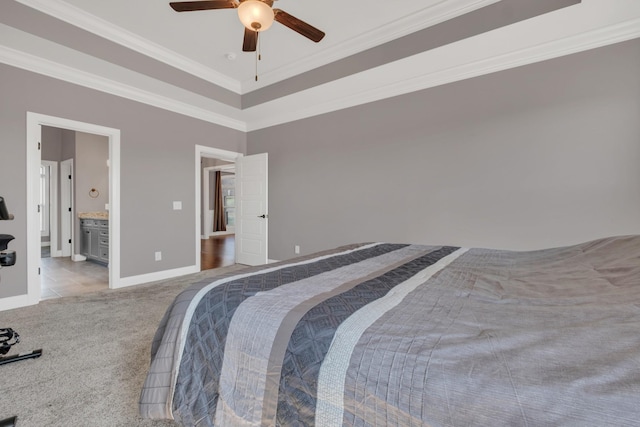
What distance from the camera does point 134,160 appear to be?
3.83 m

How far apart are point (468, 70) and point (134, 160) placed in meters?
4.34

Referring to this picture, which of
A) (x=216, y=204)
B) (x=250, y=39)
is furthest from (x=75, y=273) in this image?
(x=216, y=204)

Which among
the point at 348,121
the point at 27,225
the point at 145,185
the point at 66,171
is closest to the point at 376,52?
the point at 348,121

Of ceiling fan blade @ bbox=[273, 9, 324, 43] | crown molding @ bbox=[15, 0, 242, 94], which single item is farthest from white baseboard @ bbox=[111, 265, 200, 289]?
ceiling fan blade @ bbox=[273, 9, 324, 43]

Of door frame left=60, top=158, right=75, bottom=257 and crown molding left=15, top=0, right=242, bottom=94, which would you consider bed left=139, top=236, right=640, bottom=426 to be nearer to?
crown molding left=15, top=0, right=242, bottom=94

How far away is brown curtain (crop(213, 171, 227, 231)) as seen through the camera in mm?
9750

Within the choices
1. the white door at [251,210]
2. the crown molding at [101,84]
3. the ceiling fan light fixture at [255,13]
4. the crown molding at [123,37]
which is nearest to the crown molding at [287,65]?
the crown molding at [123,37]

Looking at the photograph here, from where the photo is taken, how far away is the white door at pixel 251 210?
4.77 metres

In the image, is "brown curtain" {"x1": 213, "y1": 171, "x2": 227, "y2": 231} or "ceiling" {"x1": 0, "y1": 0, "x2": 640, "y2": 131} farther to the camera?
"brown curtain" {"x1": 213, "y1": 171, "x2": 227, "y2": 231}

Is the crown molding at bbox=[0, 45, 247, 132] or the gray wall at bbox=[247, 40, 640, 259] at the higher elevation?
the crown molding at bbox=[0, 45, 247, 132]

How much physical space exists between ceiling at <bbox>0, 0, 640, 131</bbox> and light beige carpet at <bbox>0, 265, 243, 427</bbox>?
2.63 meters

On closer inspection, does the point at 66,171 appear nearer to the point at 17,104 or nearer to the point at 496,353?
the point at 17,104

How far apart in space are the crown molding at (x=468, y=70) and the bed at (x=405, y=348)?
2311 mm

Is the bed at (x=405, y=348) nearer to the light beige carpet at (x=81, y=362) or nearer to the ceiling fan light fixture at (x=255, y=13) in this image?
the light beige carpet at (x=81, y=362)
